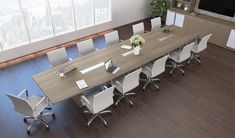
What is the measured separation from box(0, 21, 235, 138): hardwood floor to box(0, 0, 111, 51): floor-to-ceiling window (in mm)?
975

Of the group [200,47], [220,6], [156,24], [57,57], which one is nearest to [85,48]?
[57,57]

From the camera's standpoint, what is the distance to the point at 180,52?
16.8 feet

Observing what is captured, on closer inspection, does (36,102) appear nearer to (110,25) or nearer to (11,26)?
(11,26)

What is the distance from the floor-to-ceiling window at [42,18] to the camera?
18.0ft

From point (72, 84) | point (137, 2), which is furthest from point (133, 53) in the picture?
point (137, 2)

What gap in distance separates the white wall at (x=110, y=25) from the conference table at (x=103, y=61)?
2336 mm

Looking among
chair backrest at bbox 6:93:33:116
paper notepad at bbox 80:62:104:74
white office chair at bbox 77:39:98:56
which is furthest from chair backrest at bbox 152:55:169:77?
chair backrest at bbox 6:93:33:116

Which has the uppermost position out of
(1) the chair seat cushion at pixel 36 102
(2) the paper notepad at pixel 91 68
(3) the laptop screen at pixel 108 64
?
(3) the laptop screen at pixel 108 64

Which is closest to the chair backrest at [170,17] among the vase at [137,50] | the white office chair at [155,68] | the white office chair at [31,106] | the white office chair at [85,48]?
the white office chair at [155,68]

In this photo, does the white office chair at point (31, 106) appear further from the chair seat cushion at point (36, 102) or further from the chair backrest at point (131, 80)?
the chair backrest at point (131, 80)

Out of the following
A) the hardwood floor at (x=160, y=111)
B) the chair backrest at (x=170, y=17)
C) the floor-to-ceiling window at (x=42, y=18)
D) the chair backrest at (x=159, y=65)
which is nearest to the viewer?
the hardwood floor at (x=160, y=111)

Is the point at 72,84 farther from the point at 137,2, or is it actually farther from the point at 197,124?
the point at 137,2

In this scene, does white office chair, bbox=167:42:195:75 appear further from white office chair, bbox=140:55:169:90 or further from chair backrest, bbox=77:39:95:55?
chair backrest, bbox=77:39:95:55

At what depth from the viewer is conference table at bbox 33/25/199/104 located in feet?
11.7
